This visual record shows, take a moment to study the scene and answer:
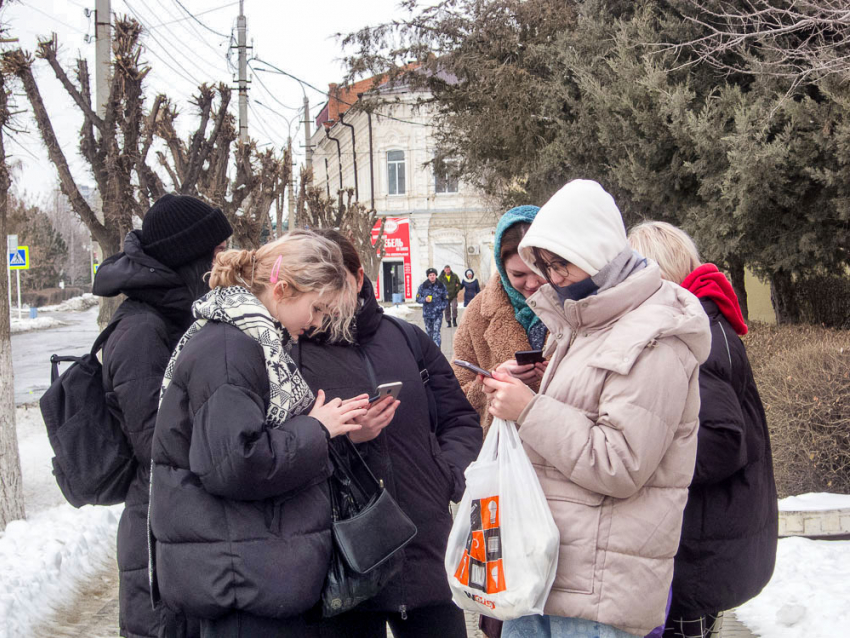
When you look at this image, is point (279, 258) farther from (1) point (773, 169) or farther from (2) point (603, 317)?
(1) point (773, 169)

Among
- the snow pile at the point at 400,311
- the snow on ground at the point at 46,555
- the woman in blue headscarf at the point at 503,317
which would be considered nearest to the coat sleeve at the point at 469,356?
the woman in blue headscarf at the point at 503,317

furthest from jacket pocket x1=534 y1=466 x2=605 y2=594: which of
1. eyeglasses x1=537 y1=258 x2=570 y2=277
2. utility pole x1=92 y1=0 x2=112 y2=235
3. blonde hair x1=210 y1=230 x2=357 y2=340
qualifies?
utility pole x1=92 y1=0 x2=112 y2=235

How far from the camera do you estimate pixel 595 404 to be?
2025 millimetres

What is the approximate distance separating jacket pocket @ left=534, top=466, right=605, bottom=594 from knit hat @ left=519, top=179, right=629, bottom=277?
0.55 metres

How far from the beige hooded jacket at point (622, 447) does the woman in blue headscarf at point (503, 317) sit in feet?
2.90

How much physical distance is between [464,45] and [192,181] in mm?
5622

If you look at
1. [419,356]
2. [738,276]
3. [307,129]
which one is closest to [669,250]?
[419,356]

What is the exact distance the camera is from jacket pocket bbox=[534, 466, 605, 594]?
1942 millimetres

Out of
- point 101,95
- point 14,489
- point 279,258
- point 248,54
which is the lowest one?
point 14,489

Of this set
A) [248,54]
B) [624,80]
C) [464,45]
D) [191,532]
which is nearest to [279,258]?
[191,532]

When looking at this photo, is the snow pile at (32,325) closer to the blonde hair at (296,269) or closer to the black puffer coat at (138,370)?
A: the black puffer coat at (138,370)

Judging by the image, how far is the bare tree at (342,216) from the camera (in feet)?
78.5

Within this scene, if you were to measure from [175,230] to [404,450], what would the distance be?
1.16 m

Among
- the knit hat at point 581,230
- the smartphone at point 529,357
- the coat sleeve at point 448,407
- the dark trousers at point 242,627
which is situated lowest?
the dark trousers at point 242,627
